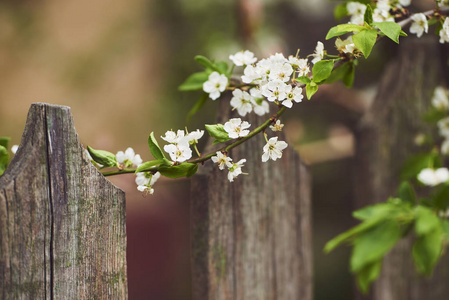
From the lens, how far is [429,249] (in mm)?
768

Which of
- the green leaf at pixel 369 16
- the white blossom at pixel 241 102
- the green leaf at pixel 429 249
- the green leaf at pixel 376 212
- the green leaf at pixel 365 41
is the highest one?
the green leaf at pixel 369 16

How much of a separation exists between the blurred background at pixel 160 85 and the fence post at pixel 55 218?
1.10 meters

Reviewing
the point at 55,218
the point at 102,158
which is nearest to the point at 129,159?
the point at 102,158

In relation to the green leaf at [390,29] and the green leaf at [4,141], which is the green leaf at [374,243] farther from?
the green leaf at [4,141]

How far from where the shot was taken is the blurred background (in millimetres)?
2123

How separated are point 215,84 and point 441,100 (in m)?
0.75

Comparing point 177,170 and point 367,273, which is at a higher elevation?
point 177,170

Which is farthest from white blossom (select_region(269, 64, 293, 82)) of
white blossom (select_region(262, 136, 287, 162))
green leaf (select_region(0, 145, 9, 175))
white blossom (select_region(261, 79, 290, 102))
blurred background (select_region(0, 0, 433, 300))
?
blurred background (select_region(0, 0, 433, 300))

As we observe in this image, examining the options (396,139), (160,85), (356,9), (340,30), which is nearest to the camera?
(340,30)

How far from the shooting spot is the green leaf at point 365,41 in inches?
33.9

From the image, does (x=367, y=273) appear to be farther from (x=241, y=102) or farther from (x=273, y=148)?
(x=241, y=102)

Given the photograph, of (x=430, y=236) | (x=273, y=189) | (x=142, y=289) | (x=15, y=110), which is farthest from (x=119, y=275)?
(x=15, y=110)

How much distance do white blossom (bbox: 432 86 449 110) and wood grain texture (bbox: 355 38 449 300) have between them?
3.5 inches

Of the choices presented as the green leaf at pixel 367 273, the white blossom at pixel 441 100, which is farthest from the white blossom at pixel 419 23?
the green leaf at pixel 367 273
